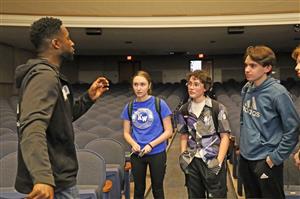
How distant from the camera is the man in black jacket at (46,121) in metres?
1.39

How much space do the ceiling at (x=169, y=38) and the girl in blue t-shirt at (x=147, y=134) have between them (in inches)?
275

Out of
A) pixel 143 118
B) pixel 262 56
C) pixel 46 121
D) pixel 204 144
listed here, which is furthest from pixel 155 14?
pixel 46 121

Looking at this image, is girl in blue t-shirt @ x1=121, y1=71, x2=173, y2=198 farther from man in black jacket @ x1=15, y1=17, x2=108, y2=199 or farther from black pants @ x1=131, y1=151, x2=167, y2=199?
man in black jacket @ x1=15, y1=17, x2=108, y2=199

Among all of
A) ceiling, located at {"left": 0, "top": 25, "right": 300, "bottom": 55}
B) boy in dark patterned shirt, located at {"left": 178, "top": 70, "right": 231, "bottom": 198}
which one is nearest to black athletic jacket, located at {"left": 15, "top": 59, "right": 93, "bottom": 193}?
boy in dark patterned shirt, located at {"left": 178, "top": 70, "right": 231, "bottom": 198}

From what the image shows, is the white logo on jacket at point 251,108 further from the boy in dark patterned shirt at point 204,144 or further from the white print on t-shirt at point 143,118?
the white print on t-shirt at point 143,118

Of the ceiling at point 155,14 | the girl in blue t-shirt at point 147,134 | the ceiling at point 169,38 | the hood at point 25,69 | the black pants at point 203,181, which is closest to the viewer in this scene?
the hood at point 25,69

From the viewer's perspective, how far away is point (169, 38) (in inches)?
464

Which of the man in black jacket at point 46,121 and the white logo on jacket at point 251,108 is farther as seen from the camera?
the white logo on jacket at point 251,108

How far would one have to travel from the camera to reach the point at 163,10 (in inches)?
367

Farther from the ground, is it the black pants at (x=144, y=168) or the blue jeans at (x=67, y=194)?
the blue jeans at (x=67, y=194)

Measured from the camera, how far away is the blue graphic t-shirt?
317 cm

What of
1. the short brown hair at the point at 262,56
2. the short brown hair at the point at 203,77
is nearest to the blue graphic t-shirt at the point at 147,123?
the short brown hair at the point at 203,77

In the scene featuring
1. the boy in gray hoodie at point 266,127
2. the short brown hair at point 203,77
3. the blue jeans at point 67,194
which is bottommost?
the blue jeans at point 67,194

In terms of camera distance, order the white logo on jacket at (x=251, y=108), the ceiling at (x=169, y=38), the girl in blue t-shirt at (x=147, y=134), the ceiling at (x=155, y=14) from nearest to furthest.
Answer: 1. the white logo on jacket at (x=251, y=108)
2. the girl in blue t-shirt at (x=147, y=134)
3. the ceiling at (x=155, y=14)
4. the ceiling at (x=169, y=38)
